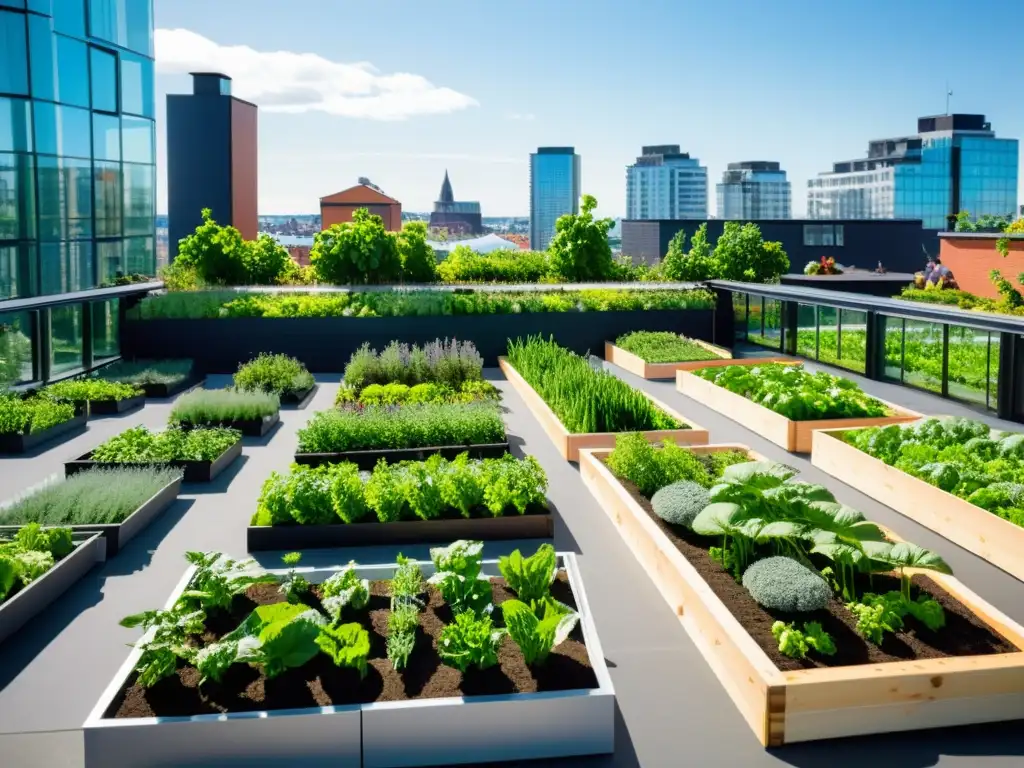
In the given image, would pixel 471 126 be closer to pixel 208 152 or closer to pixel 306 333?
pixel 208 152

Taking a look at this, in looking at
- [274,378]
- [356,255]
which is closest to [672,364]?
[274,378]

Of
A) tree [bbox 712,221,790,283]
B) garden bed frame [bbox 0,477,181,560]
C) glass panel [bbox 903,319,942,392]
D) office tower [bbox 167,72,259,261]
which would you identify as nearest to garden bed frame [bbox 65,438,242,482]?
garden bed frame [bbox 0,477,181,560]

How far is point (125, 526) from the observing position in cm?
710

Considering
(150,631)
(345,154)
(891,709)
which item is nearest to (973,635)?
(891,709)

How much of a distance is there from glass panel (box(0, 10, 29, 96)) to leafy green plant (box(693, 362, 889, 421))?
1381 cm

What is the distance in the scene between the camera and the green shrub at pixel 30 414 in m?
10.4

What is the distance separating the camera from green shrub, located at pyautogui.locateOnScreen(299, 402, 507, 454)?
9.15 meters

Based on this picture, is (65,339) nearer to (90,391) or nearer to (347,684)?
(90,391)

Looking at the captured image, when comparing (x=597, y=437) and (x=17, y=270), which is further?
(x=17, y=270)

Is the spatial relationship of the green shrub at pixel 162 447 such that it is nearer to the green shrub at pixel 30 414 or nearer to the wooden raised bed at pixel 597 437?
the green shrub at pixel 30 414

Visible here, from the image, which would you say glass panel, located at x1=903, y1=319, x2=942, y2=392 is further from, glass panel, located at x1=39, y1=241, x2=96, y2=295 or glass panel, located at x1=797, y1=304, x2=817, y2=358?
glass panel, located at x1=39, y1=241, x2=96, y2=295

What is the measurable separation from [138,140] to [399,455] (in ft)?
54.3

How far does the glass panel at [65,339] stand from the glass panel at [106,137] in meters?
7.30

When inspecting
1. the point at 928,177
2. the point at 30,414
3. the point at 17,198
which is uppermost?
the point at 928,177
